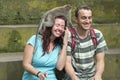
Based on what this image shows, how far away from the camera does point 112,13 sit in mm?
6719

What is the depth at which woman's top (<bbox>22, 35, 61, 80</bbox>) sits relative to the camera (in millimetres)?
4230

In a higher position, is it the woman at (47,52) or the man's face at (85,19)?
the man's face at (85,19)

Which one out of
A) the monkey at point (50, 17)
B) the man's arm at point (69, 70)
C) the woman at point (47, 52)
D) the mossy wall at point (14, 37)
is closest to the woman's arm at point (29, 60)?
the woman at point (47, 52)

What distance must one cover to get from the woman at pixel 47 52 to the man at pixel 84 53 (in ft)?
0.34

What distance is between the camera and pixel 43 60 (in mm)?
4234

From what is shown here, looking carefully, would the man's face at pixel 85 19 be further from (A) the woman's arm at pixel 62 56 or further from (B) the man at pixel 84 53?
(A) the woman's arm at pixel 62 56

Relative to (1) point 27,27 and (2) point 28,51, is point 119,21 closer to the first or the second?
(1) point 27,27

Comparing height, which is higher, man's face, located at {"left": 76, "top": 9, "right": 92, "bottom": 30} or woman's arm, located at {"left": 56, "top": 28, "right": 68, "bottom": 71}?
man's face, located at {"left": 76, "top": 9, "right": 92, "bottom": 30}

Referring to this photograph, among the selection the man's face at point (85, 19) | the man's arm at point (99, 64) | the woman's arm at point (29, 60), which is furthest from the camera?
the man's arm at point (99, 64)

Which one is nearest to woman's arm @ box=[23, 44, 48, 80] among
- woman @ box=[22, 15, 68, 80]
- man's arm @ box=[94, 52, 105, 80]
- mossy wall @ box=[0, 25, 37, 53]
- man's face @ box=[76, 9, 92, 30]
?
woman @ box=[22, 15, 68, 80]

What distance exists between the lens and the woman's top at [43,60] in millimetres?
4230

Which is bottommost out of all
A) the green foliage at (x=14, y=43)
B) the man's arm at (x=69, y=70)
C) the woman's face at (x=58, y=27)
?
the man's arm at (x=69, y=70)

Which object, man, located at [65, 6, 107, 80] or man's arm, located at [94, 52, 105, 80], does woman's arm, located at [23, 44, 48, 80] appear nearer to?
man, located at [65, 6, 107, 80]

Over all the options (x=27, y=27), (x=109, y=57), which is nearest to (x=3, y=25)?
(x=27, y=27)
